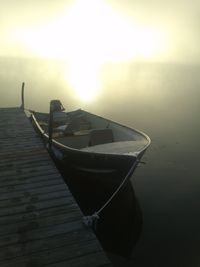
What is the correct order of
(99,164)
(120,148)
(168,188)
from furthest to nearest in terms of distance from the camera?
1. (168,188)
2. (120,148)
3. (99,164)

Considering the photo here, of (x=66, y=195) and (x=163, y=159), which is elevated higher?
(x=66, y=195)

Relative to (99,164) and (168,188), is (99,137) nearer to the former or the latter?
(99,164)

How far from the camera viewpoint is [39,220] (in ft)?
34.3

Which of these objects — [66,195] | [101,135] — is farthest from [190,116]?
[66,195]

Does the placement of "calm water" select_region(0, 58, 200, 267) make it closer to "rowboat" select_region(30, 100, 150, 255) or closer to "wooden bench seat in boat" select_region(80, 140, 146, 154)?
"rowboat" select_region(30, 100, 150, 255)

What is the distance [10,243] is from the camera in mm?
9367

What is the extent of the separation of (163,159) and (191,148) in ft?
15.0

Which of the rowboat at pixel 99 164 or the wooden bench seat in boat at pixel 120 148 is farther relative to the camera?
the wooden bench seat in boat at pixel 120 148

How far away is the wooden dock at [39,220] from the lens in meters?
8.89

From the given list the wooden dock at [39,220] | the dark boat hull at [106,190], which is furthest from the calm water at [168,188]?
the wooden dock at [39,220]

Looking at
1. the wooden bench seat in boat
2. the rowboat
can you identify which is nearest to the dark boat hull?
the rowboat

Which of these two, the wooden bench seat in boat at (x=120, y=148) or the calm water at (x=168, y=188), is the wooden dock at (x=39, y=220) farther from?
the calm water at (x=168, y=188)

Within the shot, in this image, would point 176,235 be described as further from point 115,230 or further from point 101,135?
point 101,135

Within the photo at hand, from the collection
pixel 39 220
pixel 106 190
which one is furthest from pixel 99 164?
pixel 39 220
